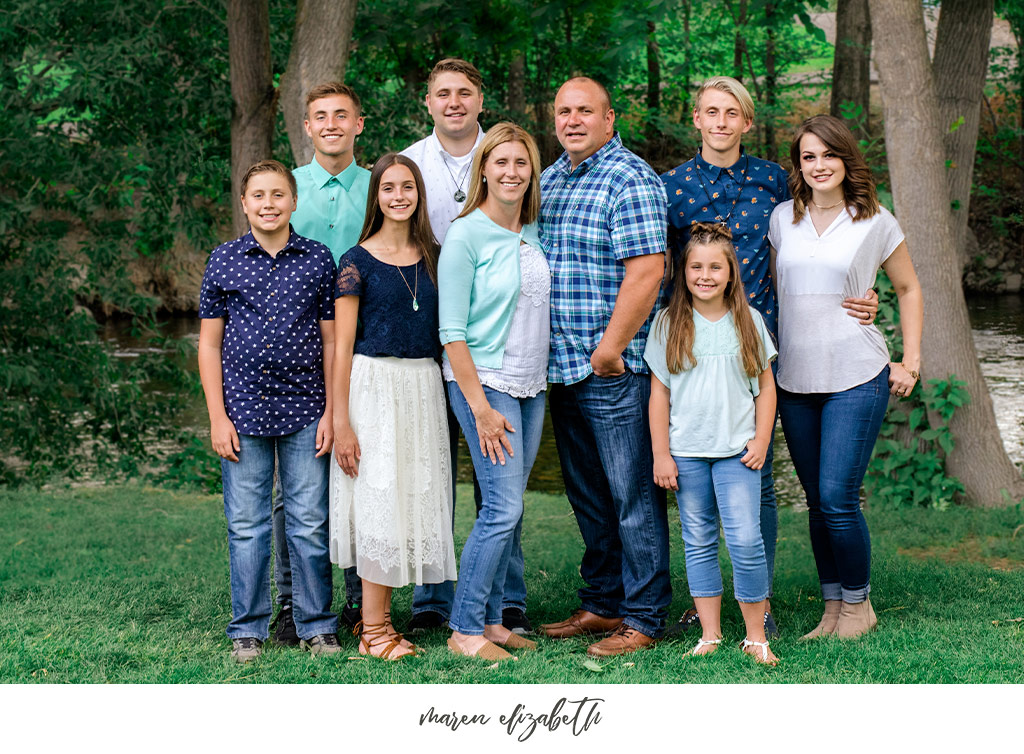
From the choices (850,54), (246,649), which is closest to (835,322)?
(246,649)

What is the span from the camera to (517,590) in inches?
161

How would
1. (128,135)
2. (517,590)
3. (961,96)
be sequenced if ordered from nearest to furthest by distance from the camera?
(517,590), (961,96), (128,135)

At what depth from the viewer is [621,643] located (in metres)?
3.75

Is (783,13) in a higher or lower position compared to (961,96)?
higher

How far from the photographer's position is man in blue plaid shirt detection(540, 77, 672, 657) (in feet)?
11.7

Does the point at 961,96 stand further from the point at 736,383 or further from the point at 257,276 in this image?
the point at 257,276

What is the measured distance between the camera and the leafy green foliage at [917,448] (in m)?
6.61

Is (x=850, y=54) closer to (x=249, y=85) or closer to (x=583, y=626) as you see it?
(x=249, y=85)

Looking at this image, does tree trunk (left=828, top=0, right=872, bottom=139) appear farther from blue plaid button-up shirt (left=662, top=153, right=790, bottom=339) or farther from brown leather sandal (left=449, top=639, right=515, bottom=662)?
brown leather sandal (left=449, top=639, right=515, bottom=662)

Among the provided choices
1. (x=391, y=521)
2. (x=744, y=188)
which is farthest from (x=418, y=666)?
(x=744, y=188)

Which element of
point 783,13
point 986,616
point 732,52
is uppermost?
point 732,52

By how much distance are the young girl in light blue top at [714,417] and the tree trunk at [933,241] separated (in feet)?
11.3

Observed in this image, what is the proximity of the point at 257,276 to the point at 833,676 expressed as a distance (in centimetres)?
238

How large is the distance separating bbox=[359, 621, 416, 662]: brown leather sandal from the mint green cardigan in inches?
40.9
